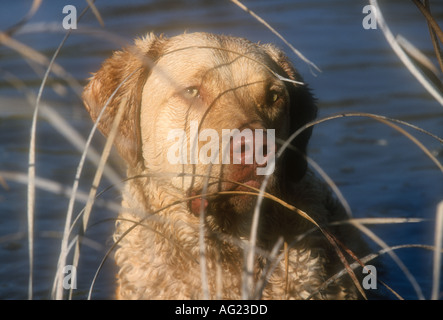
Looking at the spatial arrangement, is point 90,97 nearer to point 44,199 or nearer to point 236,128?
point 236,128

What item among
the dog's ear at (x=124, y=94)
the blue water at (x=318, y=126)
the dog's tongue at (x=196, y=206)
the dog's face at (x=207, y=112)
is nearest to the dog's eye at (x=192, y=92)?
the dog's face at (x=207, y=112)

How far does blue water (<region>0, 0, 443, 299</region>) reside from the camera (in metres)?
7.03

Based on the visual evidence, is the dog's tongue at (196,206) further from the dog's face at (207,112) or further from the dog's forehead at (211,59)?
the dog's forehead at (211,59)

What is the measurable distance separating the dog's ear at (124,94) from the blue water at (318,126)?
1.56 feet

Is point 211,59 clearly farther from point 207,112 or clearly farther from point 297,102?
point 297,102

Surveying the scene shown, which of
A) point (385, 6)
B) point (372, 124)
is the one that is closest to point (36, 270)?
point (372, 124)

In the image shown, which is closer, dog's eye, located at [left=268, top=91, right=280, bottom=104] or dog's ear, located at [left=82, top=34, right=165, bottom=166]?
dog's eye, located at [left=268, top=91, right=280, bottom=104]

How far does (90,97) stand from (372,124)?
18.9 feet

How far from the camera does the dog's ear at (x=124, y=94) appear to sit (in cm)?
454

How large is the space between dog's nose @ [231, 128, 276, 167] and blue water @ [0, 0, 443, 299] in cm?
155

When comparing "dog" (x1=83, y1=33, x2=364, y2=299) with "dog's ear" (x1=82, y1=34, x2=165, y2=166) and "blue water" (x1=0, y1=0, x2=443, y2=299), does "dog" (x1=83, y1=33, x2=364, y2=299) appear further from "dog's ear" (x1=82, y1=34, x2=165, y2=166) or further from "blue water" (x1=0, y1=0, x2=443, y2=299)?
"blue water" (x1=0, y1=0, x2=443, y2=299)

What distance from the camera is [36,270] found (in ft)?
22.4

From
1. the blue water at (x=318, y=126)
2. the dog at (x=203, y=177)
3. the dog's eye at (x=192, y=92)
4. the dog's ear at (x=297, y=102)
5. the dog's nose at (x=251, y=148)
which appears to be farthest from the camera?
the blue water at (x=318, y=126)

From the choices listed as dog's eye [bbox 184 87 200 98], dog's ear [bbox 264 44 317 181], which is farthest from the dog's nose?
dog's ear [bbox 264 44 317 181]
